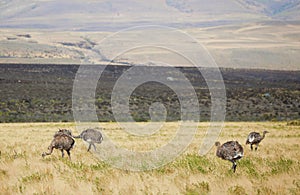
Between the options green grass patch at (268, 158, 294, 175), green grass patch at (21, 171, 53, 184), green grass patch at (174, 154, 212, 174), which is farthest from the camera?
green grass patch at (174, 154, 212, 174)

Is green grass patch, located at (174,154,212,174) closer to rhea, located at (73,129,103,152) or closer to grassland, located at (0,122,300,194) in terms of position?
grassland, located at (0,122,300,194)

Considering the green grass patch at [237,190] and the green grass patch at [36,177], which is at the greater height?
the green grass patch at [36,177]

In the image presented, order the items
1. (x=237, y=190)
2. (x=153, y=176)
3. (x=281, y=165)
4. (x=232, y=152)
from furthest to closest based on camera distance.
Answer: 1. (x=281, y=165)
2. (x=232, y=152)
3. (x=153, y=176)
4. (x=237, y=190)

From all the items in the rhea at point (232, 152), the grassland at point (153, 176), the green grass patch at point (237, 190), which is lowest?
the green grass patch at point (237, 190)

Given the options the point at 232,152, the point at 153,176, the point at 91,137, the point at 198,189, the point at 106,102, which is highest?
the point at 106,102

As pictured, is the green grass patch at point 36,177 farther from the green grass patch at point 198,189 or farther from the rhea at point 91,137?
the rhea at point 91,137

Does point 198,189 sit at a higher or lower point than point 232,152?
lower

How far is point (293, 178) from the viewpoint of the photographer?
10031 millimetres

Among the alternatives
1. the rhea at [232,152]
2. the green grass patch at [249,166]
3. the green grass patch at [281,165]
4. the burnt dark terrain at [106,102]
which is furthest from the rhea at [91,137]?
the burnt dark terrain at [106,102]

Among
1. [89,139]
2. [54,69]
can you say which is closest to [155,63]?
[54,69]

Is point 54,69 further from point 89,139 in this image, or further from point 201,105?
point 89,139

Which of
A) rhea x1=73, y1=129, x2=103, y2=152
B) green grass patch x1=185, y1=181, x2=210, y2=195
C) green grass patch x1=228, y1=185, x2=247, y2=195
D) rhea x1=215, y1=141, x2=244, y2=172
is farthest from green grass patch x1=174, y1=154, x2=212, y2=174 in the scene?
rhea x1=73, y1=129, x2=103, y2=152

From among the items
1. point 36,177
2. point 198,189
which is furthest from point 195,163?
point 36,177

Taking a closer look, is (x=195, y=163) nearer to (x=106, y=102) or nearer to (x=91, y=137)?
(x=91, y=137)
